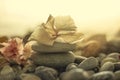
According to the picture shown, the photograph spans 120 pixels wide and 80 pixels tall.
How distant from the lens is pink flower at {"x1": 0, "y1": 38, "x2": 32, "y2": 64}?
1.00m

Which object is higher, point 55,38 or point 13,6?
point 13,6

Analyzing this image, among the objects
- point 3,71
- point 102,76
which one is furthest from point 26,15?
point 102,76

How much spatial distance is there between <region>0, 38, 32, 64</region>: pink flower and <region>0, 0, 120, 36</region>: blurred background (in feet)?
0.93

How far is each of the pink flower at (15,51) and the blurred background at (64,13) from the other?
285 mm

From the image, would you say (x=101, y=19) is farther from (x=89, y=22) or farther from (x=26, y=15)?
(x=26, y=15)

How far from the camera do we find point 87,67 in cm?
87

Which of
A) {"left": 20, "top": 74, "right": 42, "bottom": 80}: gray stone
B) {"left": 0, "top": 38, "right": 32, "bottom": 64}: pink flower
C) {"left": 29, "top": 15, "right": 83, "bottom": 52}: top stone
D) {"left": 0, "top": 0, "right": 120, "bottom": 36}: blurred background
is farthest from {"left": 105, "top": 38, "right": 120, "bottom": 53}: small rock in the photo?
{"left": 20, "top": 74, "right": 42, "bottom": 80}: gray stone

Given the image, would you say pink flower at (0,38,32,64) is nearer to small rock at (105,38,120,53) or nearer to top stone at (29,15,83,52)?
top stone at (29,15,83,52)

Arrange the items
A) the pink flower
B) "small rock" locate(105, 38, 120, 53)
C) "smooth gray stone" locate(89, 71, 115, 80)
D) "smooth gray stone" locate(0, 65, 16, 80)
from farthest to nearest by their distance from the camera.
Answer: "small rock" locate(105, 38, 120, 53) < the pink flower < "smooth gray stone" locate(0, 65, 16, 80) < "smooth gray stone" locate(89, 71, 115, 80)

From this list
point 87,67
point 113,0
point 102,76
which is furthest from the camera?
point 113,0

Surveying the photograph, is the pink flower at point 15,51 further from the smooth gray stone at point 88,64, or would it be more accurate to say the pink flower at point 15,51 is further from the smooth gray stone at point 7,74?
the smooth gray stone at point 88,64

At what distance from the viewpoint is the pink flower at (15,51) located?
998mm

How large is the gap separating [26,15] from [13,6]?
0.06 meters

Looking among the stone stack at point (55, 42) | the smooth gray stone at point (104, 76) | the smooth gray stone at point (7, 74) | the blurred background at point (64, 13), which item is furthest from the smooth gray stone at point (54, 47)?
the blurred background at point (64, 13)
